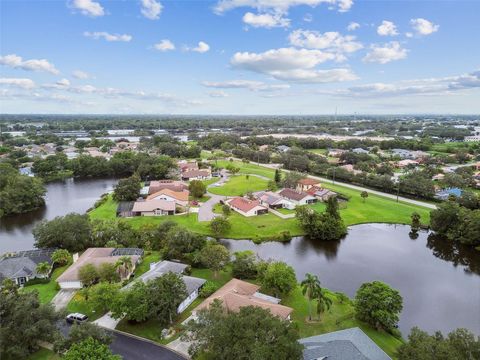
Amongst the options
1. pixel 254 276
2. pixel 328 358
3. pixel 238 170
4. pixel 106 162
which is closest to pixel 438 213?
pixel 254 276

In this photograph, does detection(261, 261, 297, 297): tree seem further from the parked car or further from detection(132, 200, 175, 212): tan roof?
detection(132, 200, 175, 212): tan roof

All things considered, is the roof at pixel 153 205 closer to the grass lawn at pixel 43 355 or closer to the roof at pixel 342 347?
the grass lawn at pixel 43 355

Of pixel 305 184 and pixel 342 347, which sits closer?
pixel 342 347

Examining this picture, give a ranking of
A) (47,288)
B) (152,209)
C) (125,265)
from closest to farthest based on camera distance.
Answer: (47,288) < (125,265) < (152,209)

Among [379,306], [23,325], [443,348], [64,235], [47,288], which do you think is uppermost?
[443,348]

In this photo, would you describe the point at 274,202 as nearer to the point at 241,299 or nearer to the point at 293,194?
the point at 293,194

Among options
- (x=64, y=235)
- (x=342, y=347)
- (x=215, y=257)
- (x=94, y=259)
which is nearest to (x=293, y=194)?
(x=215, y=257)
